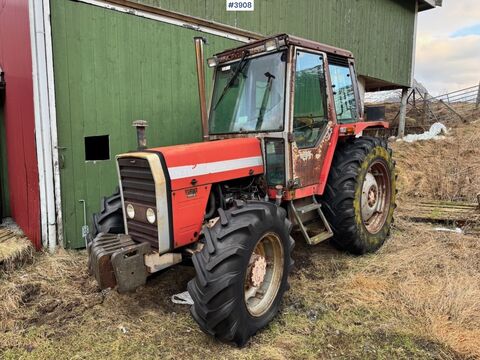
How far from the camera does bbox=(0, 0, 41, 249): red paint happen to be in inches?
177

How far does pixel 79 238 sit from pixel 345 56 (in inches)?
150

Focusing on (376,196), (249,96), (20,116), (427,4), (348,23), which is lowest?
(376,196)

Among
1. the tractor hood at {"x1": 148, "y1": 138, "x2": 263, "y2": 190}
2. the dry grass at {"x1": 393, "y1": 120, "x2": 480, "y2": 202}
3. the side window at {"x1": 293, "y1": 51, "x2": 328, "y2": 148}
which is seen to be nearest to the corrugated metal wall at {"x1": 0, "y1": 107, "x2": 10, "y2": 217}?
the tractor hood at {"x1": 148, "y1": 138, "x2": 263, "y2": 190}

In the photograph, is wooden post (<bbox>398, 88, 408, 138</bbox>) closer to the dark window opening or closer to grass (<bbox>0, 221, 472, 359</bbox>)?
grass (<bbox>0, 221, 472, 359</bbox>)

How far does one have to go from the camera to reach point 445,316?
116 inches

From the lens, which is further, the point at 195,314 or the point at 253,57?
the point at 253,57

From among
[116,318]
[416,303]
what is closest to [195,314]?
[116,318]

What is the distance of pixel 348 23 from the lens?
32.3 feet

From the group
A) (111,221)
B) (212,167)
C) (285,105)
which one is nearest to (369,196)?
(285,105)

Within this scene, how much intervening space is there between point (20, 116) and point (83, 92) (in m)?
1.13

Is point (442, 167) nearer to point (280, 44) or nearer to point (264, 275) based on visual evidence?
point (280, 44)

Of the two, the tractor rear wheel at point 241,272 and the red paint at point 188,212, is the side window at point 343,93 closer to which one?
the tractor rear wheel at point 241,272

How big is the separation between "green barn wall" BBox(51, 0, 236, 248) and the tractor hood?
2.00 meters

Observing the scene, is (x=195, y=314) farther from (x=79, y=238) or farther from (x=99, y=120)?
(x=99, y=120)
